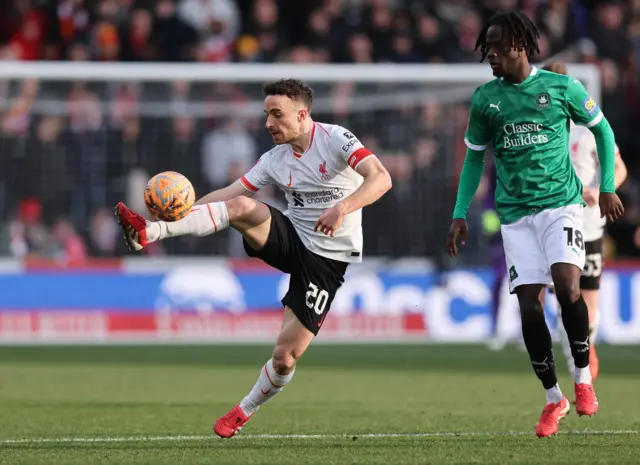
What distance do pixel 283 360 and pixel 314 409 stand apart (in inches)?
72.3

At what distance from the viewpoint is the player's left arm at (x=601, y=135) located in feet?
24.4

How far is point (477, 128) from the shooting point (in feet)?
25.3

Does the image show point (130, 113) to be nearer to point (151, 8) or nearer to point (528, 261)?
point (151, 8)

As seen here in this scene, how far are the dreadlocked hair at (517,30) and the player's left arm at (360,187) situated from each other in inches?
38.1

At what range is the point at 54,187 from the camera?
17906mm

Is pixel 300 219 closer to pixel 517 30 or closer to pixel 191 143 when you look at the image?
pixel 517 30

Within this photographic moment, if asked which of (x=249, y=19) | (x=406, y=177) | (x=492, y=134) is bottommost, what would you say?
(x=406, y=177)

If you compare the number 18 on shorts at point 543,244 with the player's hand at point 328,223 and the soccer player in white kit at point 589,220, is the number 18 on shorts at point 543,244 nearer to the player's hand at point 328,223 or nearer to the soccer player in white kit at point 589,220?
the player's hand at point 328,223

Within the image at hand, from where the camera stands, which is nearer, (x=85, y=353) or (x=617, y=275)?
(x=85, y=353)

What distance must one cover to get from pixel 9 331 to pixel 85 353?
174 cm

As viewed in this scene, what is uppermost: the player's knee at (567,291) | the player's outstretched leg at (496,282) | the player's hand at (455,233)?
the player's hand at (455,233)

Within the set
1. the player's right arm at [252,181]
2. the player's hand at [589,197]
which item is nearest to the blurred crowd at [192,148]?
the player's hand at [589,197]

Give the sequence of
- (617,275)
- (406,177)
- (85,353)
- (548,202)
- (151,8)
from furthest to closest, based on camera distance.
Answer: (151,8), (406,177), (617,275), (85,353), (548,202)

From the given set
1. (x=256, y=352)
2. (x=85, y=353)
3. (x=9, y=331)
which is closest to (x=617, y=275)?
(x=256, y=352)
